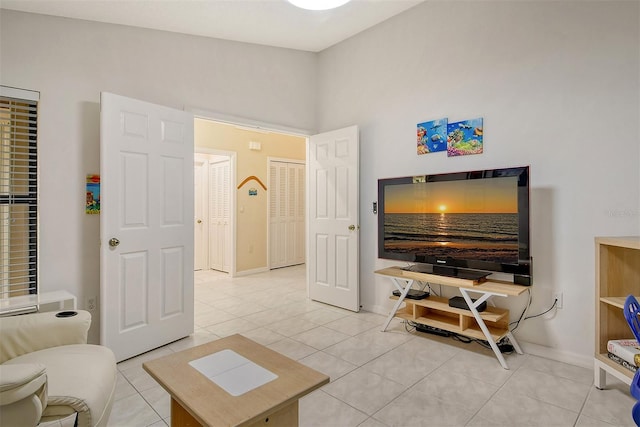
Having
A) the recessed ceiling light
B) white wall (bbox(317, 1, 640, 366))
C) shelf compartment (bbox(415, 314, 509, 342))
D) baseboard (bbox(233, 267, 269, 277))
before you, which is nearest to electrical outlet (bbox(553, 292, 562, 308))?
white wall (bbox(317, 1, 640, 366))

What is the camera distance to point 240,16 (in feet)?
9.74

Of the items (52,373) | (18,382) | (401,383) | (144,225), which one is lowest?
(401,383)

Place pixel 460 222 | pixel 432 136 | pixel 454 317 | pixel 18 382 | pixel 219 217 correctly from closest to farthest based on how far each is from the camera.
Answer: pixel 18 382, pixel 460 222, pixel 454 317, pixel 432 136, pixel 219 217

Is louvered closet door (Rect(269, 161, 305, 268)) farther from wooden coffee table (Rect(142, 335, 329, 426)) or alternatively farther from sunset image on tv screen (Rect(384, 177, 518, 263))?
wooden coffee table (Rect(142, 335, 329, 426))

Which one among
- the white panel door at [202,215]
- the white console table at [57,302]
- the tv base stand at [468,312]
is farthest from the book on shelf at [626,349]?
the white panel door at [202,215]

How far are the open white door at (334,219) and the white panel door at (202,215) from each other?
2897 millimetres

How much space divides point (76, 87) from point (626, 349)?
13.3ft

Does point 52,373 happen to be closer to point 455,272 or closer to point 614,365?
point 455,272

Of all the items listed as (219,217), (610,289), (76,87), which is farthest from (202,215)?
(610,289)

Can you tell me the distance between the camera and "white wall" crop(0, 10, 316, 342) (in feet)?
7.95

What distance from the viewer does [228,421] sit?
46.6 inches

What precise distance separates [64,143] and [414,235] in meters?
2.91

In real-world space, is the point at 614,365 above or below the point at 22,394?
below

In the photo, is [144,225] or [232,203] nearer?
[144,225]
